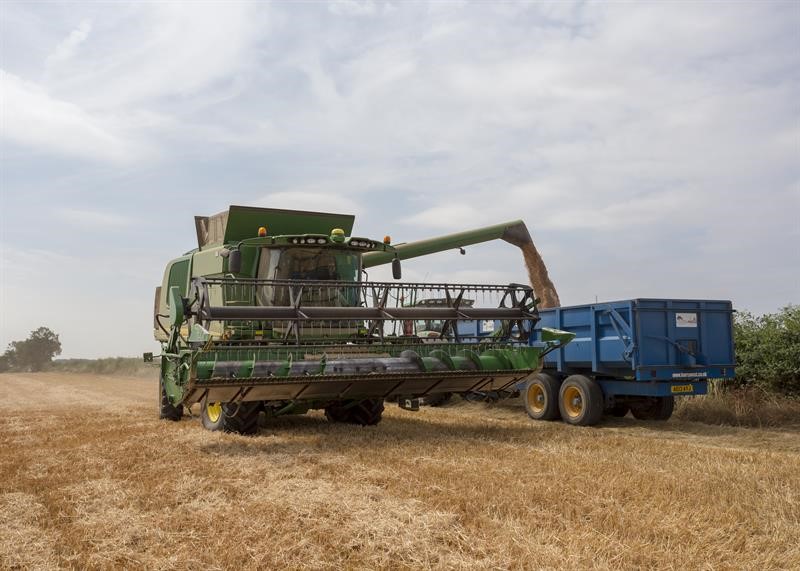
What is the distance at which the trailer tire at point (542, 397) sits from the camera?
34.3 ft

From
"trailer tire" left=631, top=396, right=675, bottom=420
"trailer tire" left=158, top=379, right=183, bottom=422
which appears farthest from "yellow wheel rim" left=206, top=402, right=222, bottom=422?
"trailer tire" left=631, top=396, right=675, bottom=420

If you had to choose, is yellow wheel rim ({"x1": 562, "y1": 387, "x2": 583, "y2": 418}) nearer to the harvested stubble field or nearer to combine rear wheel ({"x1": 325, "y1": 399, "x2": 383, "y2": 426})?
the harvested stubble field

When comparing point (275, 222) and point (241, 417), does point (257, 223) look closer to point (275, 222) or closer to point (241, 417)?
point (275, 222)

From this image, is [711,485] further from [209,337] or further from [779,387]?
[779,387]

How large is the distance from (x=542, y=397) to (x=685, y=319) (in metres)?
2.41

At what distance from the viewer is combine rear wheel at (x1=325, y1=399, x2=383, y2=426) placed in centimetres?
866

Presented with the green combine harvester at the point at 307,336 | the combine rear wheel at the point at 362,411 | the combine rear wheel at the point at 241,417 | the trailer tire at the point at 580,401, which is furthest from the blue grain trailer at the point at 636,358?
the combine rear wheel at the point at 241,417

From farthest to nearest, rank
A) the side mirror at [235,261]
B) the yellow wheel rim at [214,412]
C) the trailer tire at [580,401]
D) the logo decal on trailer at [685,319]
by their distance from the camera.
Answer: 1. the logo decal on trailer at [685,319]
2. the trailer tire at [580,401]
3. the yellow wheel rim at [214,412]
4. the side mirror at [235,261]

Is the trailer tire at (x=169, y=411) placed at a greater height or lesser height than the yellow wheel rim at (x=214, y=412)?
lesser

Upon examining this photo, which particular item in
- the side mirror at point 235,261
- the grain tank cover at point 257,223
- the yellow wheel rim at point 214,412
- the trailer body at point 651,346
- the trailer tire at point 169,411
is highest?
the grain tank cover at point 257,223

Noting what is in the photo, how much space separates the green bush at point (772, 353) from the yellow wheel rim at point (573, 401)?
3.20m

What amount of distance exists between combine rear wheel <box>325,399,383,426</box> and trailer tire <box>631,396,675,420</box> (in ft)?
13.8

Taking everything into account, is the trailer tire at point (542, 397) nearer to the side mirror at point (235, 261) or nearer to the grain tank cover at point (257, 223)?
the grain tank cover at point (257, 223)

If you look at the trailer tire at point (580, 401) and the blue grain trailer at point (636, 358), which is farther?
the trailer tire at point (580, 401)
